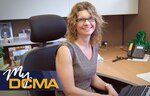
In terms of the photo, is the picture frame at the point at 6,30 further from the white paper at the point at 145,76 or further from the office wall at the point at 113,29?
the white paper at the point at 145,76

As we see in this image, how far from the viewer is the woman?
131cm

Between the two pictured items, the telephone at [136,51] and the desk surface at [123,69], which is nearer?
the desk surface at [123,69]

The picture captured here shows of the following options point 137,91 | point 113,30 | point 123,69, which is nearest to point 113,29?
point 113,30

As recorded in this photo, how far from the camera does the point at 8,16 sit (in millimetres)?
1940

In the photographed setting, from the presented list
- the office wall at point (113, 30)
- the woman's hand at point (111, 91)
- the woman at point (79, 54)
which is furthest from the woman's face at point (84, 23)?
the office wall at point (113, 30)

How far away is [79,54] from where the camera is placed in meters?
1.39

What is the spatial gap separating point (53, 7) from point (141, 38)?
0.92 m

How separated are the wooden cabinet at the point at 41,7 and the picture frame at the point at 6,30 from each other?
0.22m

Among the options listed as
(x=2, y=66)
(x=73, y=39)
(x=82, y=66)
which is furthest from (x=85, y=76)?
(x=2, y=66)

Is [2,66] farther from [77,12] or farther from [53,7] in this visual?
[77,12]

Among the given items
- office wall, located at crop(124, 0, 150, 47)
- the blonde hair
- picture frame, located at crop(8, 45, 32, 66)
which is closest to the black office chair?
the blonde hair

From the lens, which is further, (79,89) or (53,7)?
(53,7)

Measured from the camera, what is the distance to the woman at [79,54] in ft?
4.31

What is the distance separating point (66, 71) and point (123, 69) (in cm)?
60
